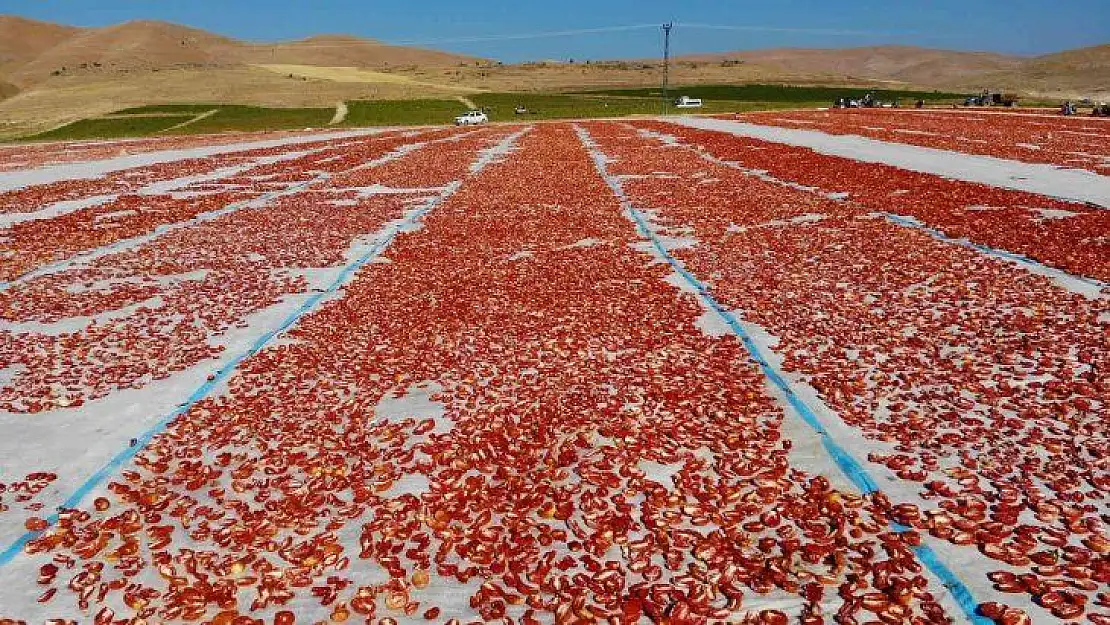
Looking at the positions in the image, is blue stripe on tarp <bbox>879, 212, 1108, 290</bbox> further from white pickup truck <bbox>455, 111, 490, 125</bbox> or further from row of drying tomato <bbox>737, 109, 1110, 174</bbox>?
Answer: white pickup truck <bbox>455, 111, 490, 125</bbox>

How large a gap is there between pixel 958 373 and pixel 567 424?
479 centimetres

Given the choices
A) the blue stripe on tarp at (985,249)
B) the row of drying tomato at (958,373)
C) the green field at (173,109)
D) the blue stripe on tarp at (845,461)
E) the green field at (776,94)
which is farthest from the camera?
the green field at (776,94)

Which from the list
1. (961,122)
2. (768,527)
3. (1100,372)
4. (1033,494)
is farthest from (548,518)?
(961,122)

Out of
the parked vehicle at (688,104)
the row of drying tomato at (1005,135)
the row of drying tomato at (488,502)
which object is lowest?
the row of drying tomato at (488,502)

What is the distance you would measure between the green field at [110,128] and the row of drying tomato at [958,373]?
244ft

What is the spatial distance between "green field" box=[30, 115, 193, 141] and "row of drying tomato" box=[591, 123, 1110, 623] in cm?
7438

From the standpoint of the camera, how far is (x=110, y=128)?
73562mm

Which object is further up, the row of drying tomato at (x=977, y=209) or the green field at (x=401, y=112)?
the green field at (x=401, y=112)

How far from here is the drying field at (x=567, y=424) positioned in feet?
15.9

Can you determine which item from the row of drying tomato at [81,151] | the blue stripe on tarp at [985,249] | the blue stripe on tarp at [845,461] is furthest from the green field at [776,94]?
the blue stripe on tarp at [845,461]

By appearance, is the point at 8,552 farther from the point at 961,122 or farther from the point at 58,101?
the point at 58,101

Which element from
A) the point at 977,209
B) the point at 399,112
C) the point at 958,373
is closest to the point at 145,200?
the point at 958,373

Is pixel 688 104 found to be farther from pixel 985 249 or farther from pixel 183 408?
pixel 183 408

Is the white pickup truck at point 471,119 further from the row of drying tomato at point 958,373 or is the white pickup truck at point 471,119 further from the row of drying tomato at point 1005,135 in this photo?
the row of drying tomato at point 958,373
